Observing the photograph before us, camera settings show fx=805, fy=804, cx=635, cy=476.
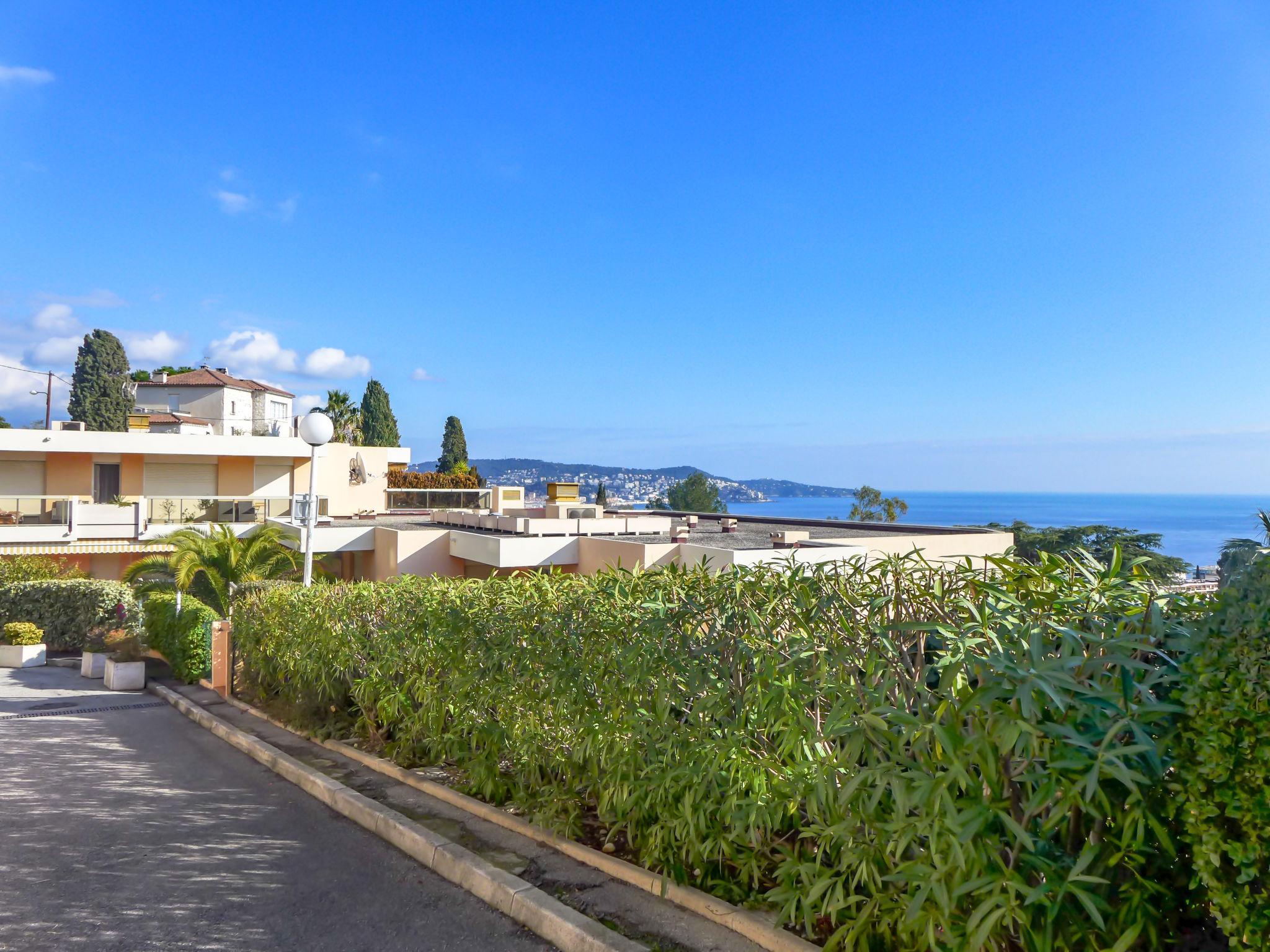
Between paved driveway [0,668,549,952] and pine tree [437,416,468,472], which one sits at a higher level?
pine tree [437,416,468,472]

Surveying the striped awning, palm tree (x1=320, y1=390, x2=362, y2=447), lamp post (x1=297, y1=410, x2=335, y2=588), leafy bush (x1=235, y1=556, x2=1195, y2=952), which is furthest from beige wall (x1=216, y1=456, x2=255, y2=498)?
leafy bush (x1=235, y1=556, x2=1195, y2=952)

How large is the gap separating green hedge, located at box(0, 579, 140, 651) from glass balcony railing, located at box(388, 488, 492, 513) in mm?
14392

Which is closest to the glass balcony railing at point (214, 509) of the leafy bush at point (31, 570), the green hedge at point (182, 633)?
the leafy bush at point (31, 570)

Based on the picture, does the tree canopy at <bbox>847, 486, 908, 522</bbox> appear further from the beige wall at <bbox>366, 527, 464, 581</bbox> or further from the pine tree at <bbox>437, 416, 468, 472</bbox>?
the beige wall at <bbox>366, 527, 464, 581</bbox>

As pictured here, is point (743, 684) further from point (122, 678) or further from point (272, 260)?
point (272, 260)

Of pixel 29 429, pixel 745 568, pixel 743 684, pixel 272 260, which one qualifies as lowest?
pixel 743 684

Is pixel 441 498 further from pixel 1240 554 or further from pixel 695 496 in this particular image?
pixel 695 496

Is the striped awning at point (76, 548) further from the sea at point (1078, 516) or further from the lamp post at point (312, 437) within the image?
the sea at point (1078, 516)

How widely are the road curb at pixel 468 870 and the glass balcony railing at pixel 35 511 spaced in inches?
758

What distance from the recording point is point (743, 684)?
383 cm

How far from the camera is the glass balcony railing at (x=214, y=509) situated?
2314 centimetres

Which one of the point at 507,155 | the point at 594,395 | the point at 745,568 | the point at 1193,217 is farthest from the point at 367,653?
the point at 594,395

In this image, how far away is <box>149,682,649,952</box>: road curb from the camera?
3732mm

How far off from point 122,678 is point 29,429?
15816 mm
